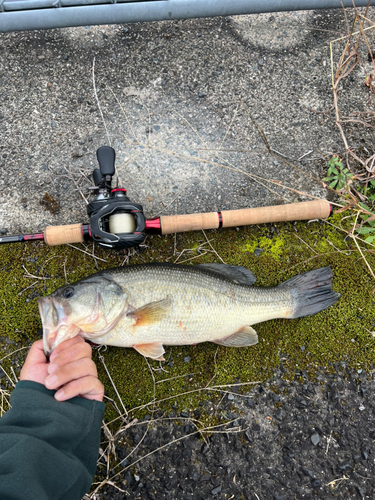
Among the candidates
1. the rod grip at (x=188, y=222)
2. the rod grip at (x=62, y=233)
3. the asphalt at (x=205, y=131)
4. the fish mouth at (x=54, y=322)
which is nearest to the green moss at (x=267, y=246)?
the asphalt at (x=205, y=131)

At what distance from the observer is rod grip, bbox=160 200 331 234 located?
3.15m

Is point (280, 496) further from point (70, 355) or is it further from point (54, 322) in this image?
point (54, 322)

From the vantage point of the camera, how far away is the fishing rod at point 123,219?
9.14 ft

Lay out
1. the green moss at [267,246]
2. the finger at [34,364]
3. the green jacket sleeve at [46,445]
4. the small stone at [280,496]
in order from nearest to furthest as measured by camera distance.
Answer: the green jacket sleeve at [46,445]
the finger at [34,364]
the small stone at [280,496]
the green moss at [267,246]

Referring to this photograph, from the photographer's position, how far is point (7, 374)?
3219 mm

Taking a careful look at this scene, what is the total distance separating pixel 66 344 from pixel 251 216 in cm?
201

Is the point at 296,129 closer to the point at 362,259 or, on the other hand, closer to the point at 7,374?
the point at 362,259

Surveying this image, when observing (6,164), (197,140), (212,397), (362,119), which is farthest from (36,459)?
(362,119)

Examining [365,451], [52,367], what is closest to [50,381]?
[52,367]

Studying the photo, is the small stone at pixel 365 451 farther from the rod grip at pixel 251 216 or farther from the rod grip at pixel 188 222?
the rod grip at pixel 188 222

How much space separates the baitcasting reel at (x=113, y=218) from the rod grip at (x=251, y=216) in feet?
1.21

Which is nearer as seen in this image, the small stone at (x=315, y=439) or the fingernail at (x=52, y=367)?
the fingernail at (x=52, y=367)

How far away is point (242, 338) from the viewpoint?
3.12 meters

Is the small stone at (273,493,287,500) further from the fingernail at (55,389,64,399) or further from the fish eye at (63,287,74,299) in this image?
the fish eye at (63,287,74,299)
